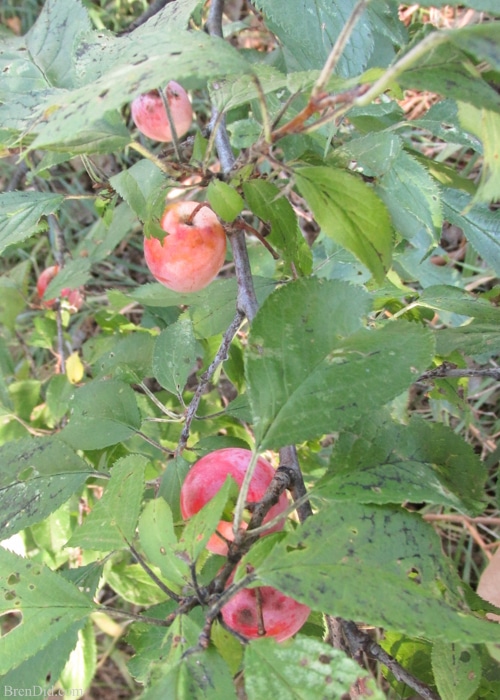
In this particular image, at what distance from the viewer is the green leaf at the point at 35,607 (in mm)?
596

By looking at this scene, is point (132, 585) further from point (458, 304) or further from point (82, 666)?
point (458, 304)

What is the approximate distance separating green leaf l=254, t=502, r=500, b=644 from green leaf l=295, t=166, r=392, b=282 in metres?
0.26

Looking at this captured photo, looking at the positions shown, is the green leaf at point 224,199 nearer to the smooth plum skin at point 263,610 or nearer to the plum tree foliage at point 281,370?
the plum tree foliage at point 281,370

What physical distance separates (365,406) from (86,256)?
3.57 feet

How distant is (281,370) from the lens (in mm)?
577

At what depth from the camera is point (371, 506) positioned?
0.58 m

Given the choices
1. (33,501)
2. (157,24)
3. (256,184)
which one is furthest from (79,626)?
(157,24)

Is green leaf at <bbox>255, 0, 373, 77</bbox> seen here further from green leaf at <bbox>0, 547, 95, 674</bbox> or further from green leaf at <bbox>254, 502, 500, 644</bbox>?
green leaf at <bbox>0, 547, 95, 674</bbox>

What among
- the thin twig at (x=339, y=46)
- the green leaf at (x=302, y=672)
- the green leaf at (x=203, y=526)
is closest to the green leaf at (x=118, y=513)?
the green leaf at (x=203, y=526)

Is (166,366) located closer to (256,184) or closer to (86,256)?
(256,184)

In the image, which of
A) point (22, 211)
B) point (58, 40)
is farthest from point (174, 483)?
point (58, 40)

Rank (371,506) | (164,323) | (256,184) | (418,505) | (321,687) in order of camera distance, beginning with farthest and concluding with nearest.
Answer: (418,505)
(164,323)
(256,184)
(371,506)
(321,687)

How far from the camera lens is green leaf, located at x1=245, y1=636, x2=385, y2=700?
0.46 meters

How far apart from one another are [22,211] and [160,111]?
10.1 inches
